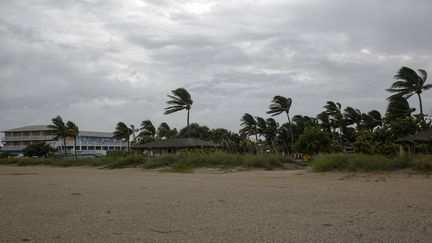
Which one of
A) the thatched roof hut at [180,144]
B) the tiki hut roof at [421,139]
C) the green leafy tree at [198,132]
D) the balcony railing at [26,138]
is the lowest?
the tiki hut roof at [421,139]

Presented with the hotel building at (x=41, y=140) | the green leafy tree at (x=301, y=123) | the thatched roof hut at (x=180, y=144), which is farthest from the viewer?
the hotel building at (x=41, y=140)

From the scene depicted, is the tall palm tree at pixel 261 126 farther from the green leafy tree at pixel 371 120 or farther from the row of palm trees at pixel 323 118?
the green leafy tree at pixel 371 120

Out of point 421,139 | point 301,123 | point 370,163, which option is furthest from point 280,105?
point 370,163

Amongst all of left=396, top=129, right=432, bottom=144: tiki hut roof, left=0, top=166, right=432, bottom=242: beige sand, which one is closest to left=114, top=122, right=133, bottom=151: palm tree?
left=396, top=129, right=432, bottom=144: tiki hut roof

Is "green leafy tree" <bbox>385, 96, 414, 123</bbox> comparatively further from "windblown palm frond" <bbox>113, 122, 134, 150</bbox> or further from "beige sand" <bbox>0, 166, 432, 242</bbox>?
"windblown palm frond" <bbox>113, 122, 134, 150</bbox>

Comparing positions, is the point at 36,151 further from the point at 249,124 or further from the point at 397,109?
the point at 397,109

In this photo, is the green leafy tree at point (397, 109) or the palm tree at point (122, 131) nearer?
the green leafy tree at point (397, 109)

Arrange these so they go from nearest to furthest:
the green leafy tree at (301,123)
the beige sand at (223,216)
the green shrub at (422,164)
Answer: the beige sand at (223,216), the green shrub at (422,164), the green leafy tree at (301,123)

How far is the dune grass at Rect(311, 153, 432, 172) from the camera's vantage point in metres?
13.8

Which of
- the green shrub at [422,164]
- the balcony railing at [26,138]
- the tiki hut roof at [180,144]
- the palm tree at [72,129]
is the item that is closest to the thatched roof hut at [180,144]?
the tiki hut roof at [180,144]

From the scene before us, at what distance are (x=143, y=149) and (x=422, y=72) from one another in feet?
Result: 95.5

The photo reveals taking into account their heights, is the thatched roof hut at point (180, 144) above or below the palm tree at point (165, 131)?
below

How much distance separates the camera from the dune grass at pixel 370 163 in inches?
A: 542

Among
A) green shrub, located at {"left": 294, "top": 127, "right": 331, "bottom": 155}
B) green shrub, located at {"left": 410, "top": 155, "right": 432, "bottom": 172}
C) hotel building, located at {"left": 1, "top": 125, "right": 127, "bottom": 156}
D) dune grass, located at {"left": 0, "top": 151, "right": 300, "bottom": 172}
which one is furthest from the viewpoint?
hotel building, located at {"left": 1, "top": 125, "right": 127, "bottom": 156}
